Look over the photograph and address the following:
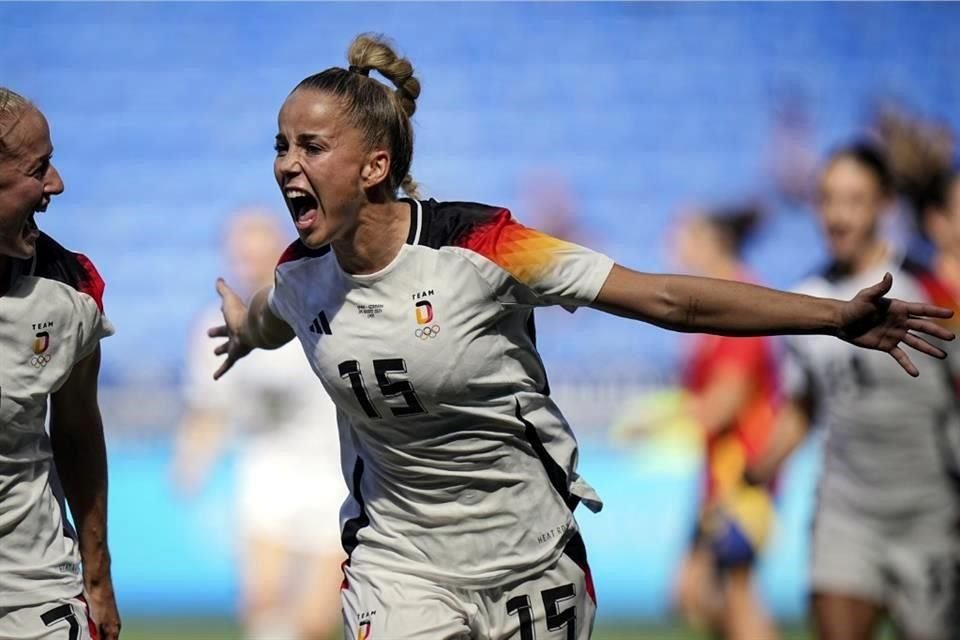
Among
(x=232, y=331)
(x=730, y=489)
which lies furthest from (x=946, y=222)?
(x=232, y=331)

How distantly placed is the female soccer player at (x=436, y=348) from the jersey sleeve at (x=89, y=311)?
565 mm

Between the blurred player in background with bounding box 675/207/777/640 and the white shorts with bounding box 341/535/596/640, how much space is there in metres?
5.04

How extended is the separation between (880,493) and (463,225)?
146 inches

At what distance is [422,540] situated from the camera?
4.73 metres

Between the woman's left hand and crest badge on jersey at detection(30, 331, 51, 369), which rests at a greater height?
the woman's left hand

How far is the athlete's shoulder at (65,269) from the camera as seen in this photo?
14.8 ft

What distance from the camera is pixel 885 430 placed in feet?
24.7

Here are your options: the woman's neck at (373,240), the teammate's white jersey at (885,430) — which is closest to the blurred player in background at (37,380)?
the woman's neck at (373,240)

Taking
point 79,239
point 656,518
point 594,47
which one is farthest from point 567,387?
point 79,239

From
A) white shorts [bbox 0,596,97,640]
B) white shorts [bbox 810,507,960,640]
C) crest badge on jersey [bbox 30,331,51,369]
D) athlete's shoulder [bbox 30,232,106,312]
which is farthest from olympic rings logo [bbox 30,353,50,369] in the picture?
white shorts [bbox 810,507,960,640]

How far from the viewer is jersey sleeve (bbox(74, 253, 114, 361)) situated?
4512 millimetres

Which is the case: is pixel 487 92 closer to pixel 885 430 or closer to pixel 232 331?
pixel 885 430

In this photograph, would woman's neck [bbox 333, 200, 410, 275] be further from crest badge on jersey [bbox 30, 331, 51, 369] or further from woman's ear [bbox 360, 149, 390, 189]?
A: crest badge on jersey [bbox 30, 331, 51, 369]

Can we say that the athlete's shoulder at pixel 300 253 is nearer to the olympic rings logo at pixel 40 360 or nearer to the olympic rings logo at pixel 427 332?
the olympic rings logo at pixel 427 332
